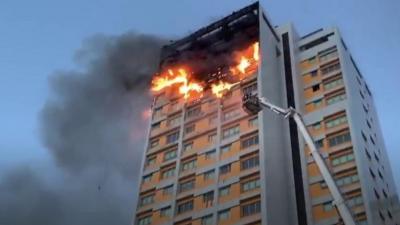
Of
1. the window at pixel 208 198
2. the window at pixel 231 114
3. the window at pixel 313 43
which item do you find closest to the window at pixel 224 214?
the window at pixel 208 198

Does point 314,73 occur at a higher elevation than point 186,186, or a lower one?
higher

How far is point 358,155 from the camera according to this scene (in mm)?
54000

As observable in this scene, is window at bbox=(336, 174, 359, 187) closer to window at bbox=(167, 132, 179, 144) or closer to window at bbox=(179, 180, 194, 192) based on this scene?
window at bbox=(179, 180, 194, 192)

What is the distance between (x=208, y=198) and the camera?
189 ft

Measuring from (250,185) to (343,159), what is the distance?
9.53m

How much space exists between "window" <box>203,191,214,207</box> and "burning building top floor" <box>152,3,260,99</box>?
545 inches

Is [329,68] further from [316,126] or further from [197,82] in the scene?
[197,82]

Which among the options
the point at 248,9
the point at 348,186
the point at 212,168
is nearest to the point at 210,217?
the point at 212,168

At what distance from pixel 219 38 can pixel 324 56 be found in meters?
14.2

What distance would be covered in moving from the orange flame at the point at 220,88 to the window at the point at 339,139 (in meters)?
14.8

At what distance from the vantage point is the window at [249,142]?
58562mm

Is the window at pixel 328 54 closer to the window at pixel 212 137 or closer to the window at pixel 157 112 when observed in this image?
the window at pixel 212 137

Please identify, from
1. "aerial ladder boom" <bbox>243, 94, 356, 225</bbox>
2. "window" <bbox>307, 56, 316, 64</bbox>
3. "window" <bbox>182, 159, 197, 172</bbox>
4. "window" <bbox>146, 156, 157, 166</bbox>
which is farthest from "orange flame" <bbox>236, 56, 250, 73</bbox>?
"aerial ladder boom" <bbox>243, 94, 356, 225</bbox>

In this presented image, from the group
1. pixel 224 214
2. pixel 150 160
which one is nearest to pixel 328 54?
pixel 224 214
